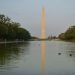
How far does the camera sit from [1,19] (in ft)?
456

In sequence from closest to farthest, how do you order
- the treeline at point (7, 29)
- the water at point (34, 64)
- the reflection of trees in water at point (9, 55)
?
the water at point (34, 64)
the reflection of trees in water at point (9, 55)
the treeline at point (7, 29)

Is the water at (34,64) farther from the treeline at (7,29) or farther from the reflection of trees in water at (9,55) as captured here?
the treeline at (7,29)

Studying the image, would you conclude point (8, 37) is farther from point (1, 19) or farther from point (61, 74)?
point (61, 74)

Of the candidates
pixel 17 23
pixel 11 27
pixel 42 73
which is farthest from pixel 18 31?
pixel 42 73

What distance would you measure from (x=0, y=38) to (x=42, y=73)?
11814 cm

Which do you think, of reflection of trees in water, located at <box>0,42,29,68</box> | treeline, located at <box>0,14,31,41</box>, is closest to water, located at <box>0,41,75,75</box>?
reflection of trees in water, located at <box>0,42,29,68</box>

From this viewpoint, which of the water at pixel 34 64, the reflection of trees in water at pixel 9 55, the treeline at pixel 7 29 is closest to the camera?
the water at pixel 34 64

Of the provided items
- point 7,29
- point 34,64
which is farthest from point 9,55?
point 7,29

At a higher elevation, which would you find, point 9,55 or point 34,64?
point 9,55

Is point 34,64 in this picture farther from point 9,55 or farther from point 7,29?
point 7,29

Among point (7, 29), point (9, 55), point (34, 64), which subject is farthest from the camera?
point (7, 29)

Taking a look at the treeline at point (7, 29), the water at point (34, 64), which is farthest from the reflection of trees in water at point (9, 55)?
the treeline at point (7, 29)

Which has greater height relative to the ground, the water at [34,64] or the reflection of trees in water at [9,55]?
the reflection of trees in water at [9,55]

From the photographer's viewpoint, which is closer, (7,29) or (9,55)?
(9,55)
